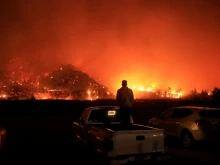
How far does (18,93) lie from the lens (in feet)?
175

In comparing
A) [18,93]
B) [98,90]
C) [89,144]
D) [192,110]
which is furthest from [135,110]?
[18,93]

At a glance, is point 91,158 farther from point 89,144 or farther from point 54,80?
point 54,80

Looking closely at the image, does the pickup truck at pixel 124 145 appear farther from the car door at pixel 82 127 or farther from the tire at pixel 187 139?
the tire at pixel 187 139

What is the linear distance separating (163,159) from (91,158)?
6.21 ft

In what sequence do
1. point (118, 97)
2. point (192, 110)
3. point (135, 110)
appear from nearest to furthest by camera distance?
point (118, 97), point (192, 110), point (135, 110)

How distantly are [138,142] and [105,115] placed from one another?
2719 millimetres

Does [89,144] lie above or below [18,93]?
below

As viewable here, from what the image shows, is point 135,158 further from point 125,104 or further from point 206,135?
point 206,135

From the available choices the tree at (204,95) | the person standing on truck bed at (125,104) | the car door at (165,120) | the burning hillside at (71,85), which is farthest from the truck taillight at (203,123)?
the burning hillside at (71,85)

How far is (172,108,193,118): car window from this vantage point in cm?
1118

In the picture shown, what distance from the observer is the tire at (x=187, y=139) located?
414 inches

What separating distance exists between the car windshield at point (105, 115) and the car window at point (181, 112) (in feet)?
10.6

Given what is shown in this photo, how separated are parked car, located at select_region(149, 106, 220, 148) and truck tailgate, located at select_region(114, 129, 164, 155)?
383cm

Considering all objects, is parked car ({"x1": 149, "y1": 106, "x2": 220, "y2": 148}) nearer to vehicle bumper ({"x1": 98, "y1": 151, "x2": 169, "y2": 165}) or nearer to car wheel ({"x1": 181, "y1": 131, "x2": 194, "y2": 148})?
car wheel ({"x1": 181, "y1": 131, "x2": 194, "y2": 148})
